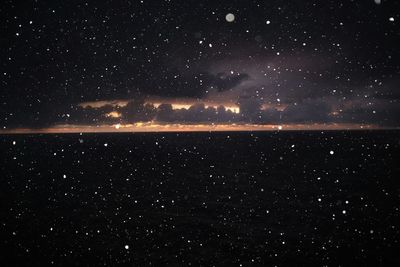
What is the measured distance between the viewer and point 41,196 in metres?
34.2

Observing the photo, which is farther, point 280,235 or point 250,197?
point 250,197

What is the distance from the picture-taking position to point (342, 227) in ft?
70.3

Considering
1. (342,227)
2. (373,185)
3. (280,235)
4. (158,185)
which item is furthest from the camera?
(158,185)

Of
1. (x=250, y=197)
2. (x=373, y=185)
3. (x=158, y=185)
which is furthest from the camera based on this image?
(x=158, y=185)

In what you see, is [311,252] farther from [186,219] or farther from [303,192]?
[303,192]

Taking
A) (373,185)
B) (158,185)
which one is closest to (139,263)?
(158,185)

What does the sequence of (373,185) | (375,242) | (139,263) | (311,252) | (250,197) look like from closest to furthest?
1. (139,263)
2. (311,252)
3. (375,242)
4. (250,197)
5. (373,185)

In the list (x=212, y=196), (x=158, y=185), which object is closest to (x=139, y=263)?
(x=212, y=196)

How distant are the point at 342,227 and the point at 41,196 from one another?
104 ft

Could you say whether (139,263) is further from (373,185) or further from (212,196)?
(373,185)

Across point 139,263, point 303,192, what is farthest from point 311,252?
point 303,192

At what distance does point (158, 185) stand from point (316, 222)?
978 inches

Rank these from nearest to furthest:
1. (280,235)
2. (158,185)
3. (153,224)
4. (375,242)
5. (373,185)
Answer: (375,242), (280,235), (153,224), (373,185), (158,185)

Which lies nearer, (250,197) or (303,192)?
(250,197)
